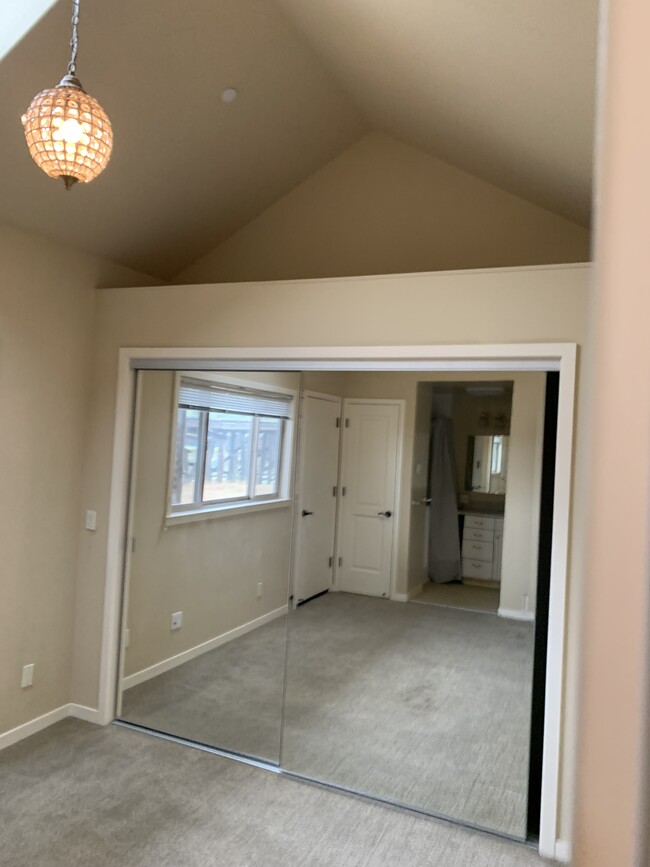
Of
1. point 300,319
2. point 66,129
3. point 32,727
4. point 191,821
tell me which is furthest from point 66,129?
point 32,727

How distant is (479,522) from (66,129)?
2145mm

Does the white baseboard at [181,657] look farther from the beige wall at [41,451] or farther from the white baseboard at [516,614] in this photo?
the white baseboard at [516,614]

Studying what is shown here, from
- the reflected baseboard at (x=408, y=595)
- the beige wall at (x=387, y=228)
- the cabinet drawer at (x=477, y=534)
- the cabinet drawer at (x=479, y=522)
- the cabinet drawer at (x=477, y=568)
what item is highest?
the beige wall at (x=387, y=228)

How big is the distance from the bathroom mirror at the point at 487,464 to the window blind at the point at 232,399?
903 mm

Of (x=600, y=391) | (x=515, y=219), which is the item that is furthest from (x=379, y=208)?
(x=600, y=391)

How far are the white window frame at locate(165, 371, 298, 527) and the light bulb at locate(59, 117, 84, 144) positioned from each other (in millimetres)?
1665

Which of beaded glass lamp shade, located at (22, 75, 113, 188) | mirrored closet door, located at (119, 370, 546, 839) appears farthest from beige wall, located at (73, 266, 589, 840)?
beaded glass lamp shade, located at (22, 75, 113, 188)

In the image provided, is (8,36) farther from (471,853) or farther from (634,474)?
(471,853)

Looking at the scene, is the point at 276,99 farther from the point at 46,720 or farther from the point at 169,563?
the point at 46,720

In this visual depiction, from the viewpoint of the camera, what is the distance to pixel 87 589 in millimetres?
3477

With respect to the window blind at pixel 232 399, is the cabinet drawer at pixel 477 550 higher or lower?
lower

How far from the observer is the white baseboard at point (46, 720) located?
3.14 metres

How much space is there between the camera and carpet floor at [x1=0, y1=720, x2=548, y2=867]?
2.44 meters

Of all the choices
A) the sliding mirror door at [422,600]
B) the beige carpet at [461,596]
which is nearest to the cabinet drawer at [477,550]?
the sliding mirror door at [422,600]
